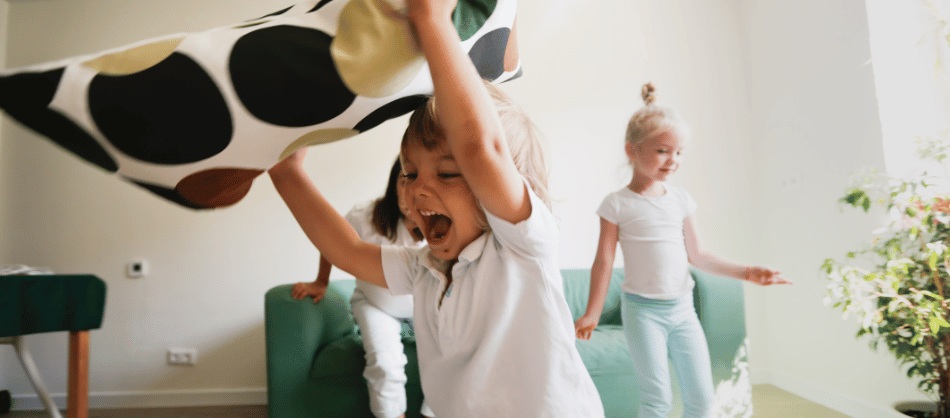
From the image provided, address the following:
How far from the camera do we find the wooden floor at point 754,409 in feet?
7.41

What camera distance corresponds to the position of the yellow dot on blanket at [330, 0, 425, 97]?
53 centimetres

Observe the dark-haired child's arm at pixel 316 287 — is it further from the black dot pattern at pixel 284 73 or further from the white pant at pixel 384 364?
the black dot pattern at pixel 284 73

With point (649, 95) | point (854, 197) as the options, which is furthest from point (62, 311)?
point (854, 197)

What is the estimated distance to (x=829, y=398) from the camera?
2338 mm

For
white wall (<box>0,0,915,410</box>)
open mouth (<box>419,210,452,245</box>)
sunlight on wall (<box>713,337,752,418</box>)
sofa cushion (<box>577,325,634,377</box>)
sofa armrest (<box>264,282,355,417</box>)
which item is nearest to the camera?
open mouth (<box>419,210,452,245</box>)

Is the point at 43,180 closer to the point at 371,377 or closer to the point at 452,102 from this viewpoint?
the point at 371,377

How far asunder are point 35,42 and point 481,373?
3.65 metres

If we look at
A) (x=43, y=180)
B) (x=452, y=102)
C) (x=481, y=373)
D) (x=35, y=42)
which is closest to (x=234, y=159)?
(x=452, y=102)

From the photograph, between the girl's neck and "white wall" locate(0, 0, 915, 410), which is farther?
"white wall" locate(0, 0, 915, 410)

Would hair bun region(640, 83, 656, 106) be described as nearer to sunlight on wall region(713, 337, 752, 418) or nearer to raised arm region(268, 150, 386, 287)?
sunlight on wall region(713, 337, 752, 418)

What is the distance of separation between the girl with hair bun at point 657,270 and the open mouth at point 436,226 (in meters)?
0.76

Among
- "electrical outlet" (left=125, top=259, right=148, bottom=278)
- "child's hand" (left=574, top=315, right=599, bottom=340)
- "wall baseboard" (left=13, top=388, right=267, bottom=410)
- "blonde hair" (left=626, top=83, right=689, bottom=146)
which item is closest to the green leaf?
"blonde hair" (left=626, top=83, right=689, bottom=146)

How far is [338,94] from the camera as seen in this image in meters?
0.54

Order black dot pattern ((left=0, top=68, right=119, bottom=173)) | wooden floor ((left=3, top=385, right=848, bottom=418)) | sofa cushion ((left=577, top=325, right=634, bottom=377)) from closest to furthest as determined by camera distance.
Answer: black dot pattern ((left=0, top=68, right=119, bottom=173))
sofa cushion ((left=577, top=325, right=634, bottom=377))
wooden floor ((left=3, top=385, right=848, bottom=418))
